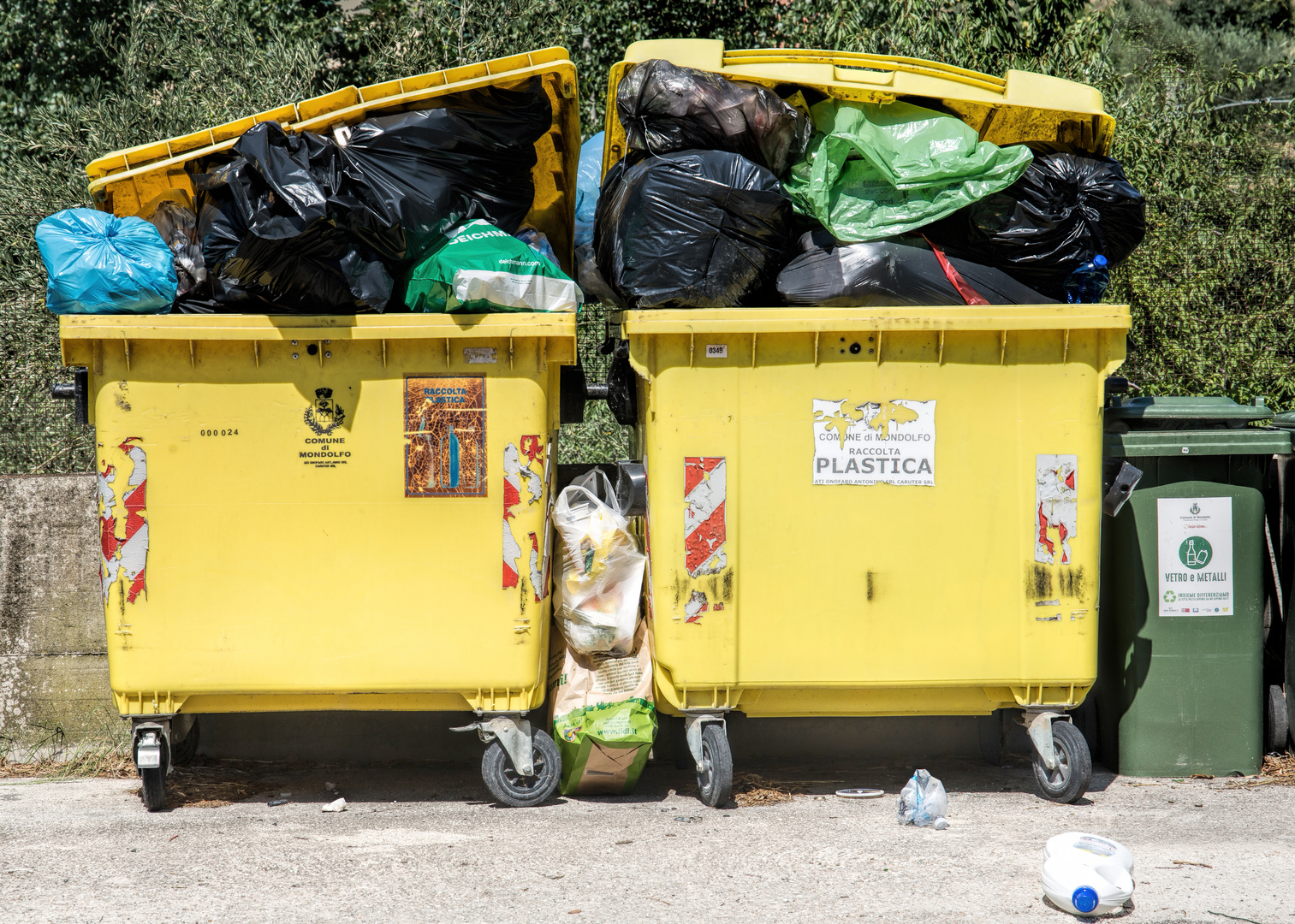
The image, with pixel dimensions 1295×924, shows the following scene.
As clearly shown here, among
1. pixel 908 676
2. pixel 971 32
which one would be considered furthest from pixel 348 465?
pixel 971 32

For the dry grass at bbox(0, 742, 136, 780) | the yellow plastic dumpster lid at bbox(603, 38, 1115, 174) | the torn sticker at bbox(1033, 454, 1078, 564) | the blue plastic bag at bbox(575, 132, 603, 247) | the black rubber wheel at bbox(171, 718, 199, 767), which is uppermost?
the yellow plastic dumpster lid at bbox(603, 38, 1115, 174)

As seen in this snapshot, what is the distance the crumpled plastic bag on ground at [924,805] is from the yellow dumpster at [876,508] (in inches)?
12.0

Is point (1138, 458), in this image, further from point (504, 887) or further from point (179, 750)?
point (179, 750)

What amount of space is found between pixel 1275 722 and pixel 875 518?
5.84 feet

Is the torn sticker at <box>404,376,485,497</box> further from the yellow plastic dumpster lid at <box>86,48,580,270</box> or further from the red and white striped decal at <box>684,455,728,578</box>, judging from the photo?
the yellow plastic dumpster lid at <box>86,48,580,270</box>

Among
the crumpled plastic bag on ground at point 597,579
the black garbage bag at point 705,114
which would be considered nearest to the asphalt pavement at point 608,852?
the crumpled plastic bag on ground at point 597,579

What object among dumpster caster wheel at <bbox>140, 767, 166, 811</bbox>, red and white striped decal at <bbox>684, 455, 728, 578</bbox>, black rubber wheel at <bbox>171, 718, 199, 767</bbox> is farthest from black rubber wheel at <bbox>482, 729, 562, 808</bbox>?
black rubber wheel at <bbox>171, 718, 199, 767</bbox>

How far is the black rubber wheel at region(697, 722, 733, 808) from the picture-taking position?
326cm

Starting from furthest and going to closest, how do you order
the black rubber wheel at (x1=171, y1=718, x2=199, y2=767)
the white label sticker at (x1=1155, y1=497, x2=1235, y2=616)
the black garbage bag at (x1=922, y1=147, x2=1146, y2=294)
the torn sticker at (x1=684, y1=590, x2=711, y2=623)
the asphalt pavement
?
1. the black rubber wheel at (x1=171, y1=718, x2=199, y2=767)
2. the white label sticker at (x1=1155, y1=497, x2=1235, y2=616)
3. the black garbage bag at (x1=922, y1=147, x2=1146, y2=294)
4. the torn sticker at (x1=684, y1=590, x2=711, y2=623)
5. the asphalt pavement

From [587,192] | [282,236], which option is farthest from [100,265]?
[587,192]

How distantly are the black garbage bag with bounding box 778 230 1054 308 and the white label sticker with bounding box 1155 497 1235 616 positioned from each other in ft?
3.20

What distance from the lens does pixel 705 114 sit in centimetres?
334

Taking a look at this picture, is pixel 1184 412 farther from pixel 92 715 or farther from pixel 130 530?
pixel 92 715

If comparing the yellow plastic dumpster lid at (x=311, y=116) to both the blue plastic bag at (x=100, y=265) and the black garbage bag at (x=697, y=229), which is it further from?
the black garbage bag at (x=697, y=229)
